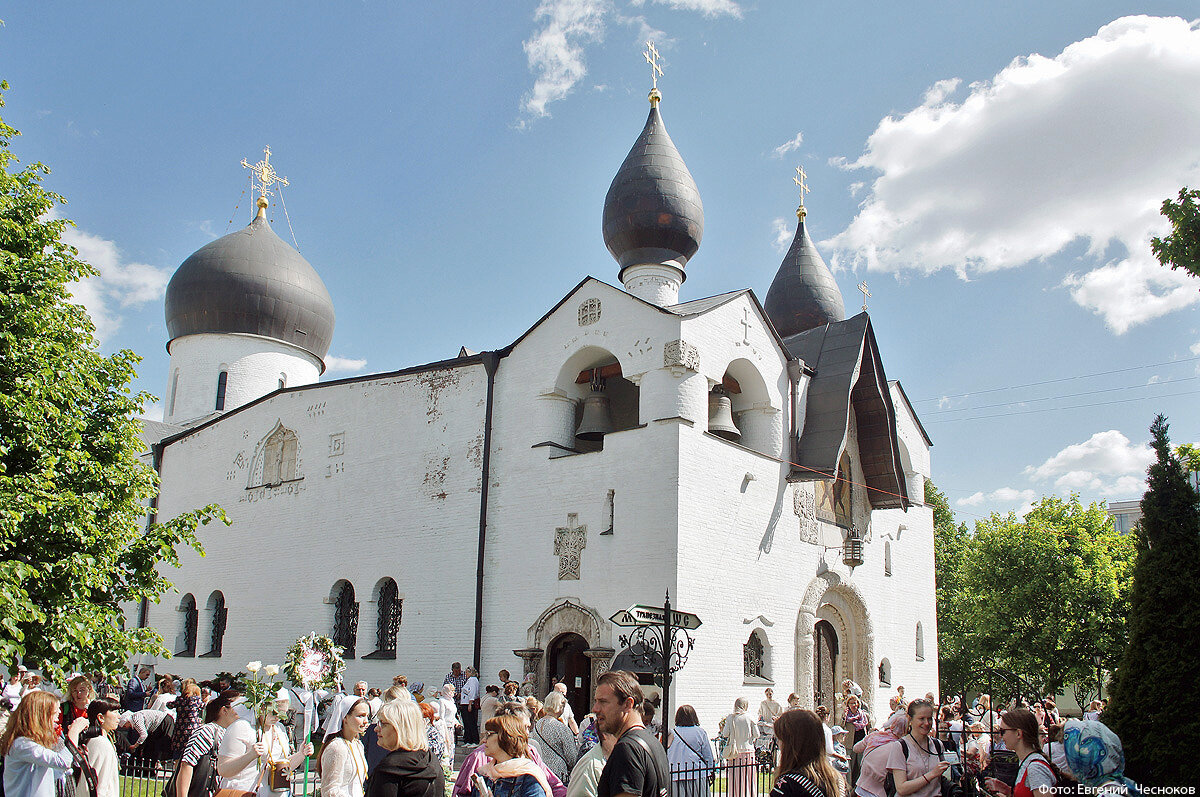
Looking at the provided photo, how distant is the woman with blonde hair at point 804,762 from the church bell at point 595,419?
1241cm

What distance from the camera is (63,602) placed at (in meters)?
9.92

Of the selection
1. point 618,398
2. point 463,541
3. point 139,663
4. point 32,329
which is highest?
point 618,398

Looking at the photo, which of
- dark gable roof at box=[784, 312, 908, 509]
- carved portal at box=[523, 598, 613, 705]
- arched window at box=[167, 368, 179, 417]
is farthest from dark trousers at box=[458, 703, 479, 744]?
arched window at box=[167, 368, 179, 417]

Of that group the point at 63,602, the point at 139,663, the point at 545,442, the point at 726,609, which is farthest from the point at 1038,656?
the point at 63,602

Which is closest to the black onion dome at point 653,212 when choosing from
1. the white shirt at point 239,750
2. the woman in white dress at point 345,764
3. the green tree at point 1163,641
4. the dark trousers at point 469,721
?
the dark trousers at point 469,721

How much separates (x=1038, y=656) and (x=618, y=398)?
16921 millimetres

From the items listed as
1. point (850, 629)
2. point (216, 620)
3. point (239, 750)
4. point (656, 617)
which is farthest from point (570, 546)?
point (216, 620)

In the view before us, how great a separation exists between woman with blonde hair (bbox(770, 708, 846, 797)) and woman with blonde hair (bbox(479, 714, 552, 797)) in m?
1.25

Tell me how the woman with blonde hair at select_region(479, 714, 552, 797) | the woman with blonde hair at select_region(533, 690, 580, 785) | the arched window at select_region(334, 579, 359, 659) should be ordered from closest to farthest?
the woman with blonde hair at select_region(479, 714, 552, 797) < the woman with blonde hair at select_region(533, 690, 580, 785) < the arched window at select_region(334, 579, 359, 659)

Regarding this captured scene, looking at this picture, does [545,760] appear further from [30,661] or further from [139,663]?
[139,663]

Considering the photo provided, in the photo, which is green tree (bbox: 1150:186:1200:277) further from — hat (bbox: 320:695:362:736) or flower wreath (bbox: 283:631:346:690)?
flower wreath (bbox: 283:631:346:690)

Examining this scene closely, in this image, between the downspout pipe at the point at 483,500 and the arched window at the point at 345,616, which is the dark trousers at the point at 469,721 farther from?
the arched window at the point at 345,616

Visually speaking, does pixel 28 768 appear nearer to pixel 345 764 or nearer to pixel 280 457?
pixel 345 764

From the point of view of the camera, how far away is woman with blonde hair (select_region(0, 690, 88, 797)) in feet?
18.0
